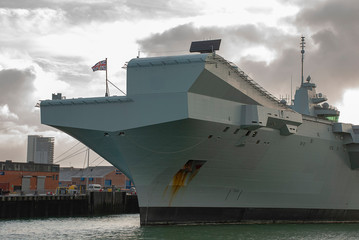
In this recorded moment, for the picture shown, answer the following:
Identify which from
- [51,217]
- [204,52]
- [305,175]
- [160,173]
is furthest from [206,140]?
[51,217]

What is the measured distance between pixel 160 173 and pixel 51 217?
16746mm

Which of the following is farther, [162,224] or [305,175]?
[305,175]

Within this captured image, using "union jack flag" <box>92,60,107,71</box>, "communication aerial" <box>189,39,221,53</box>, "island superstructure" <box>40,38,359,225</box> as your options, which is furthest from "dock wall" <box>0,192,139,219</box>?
"communication aerial" <box>189,39,221,53</box>

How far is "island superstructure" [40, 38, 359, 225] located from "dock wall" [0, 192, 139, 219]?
1337 cm

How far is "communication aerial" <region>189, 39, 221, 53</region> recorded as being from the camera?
90.5ft

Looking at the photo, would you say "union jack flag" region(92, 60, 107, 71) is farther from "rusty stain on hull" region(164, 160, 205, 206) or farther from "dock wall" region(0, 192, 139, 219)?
"dock wall" region(0, 192, 139, 219)

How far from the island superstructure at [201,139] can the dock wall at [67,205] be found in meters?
13.4

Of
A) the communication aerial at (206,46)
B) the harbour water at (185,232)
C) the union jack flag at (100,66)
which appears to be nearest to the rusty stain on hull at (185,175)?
the harbour water at (185,232)

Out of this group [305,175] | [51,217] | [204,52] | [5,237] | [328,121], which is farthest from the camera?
[51,217]

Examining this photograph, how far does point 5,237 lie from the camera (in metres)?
26.1

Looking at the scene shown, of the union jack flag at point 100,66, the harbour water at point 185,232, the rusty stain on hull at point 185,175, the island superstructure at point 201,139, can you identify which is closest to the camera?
the island superstructure at point 201,139

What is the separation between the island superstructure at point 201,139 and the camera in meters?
25.4

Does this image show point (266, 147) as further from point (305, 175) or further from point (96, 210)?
point (96, 210)

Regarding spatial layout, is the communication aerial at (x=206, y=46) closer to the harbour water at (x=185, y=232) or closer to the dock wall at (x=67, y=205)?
the harbour water at (x=185, y=232)
